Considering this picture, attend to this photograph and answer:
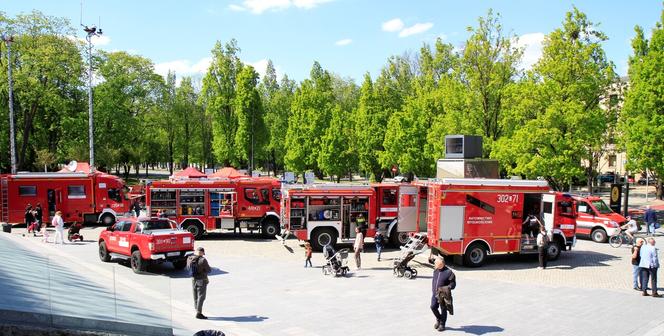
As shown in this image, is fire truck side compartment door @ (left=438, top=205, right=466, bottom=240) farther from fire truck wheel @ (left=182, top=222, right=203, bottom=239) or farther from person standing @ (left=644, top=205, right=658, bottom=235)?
person standing @ (left=644, top=205, right=658, bottom=235)

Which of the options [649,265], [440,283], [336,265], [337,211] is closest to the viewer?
[440,283]

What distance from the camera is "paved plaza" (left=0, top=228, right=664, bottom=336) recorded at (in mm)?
7555

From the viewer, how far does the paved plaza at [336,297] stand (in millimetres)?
7555

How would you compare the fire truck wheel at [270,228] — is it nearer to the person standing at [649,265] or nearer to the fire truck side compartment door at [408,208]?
the fire truck side compartment door at [408,208]

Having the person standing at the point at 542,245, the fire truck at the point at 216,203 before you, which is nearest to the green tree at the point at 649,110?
Answer: the person standing at the point at 542,245

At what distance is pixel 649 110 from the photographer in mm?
28984

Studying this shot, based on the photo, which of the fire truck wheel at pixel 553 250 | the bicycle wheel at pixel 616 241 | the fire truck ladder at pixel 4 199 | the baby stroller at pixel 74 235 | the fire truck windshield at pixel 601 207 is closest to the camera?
the fire truck wheel at pixel 553 250

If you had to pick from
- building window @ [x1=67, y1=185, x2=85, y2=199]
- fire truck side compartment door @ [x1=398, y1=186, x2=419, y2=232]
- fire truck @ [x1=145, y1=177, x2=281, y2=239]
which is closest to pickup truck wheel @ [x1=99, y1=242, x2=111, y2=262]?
fire truck @ [x1=145, y1=177, x2=281, y2=239]

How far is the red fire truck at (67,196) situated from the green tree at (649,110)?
29817 mm

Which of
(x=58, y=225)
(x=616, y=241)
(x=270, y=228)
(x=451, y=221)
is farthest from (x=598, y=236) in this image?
(x=58, y=225)

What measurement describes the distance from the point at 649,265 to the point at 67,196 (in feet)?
91.6

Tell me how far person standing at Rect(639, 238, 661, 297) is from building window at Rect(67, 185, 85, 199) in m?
27.2

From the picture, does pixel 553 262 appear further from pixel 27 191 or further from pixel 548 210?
pixel 27 191

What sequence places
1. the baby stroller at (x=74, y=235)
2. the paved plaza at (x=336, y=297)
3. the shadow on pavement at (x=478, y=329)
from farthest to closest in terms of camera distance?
the baby stroller at (x=74, y=235) → the shadow on pavement at (x=478, y=329) → the paved plaza at (x=336, y=297)
